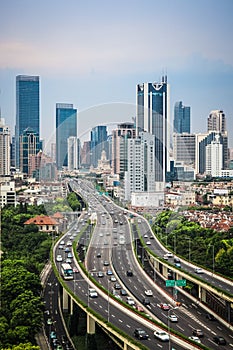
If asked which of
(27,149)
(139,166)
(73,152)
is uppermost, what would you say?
(27,149)

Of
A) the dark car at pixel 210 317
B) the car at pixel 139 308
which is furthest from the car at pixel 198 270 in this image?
the car at pixel 139 308

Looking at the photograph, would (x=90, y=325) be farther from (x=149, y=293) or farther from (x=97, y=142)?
(x=97, y=142)

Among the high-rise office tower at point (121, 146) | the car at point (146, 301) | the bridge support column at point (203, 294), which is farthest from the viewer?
the high-rise office tower at point (121, 146)

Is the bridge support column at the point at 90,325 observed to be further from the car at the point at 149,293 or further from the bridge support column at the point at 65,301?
the car at the point at 149,293

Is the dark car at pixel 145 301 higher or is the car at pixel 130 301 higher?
the car at pixel 130 301

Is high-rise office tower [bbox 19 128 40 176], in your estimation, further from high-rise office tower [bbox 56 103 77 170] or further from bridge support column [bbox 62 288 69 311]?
bridge support column [bbox 62 288 69 311]

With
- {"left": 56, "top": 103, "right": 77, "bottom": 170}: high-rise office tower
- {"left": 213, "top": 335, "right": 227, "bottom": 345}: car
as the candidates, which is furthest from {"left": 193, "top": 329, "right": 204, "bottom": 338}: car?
{"left": 56, "top": 103, "right": 77, "bottom": 170}: high-rise office tower

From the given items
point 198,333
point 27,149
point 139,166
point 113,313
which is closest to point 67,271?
point 113,313

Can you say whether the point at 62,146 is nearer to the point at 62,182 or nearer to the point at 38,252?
the point at 62,182

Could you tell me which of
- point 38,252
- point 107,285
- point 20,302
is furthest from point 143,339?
point 38,252
